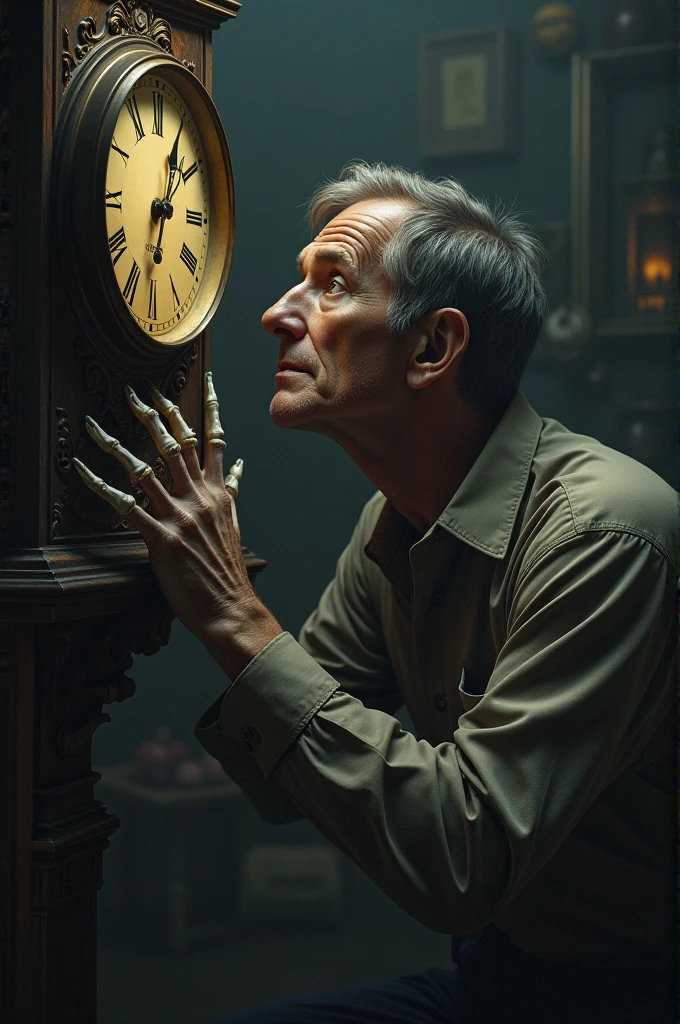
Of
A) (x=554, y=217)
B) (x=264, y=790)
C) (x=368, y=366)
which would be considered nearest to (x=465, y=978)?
(x=264, y=790)

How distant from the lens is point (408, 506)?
1720mm

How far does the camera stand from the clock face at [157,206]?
52.6 inches

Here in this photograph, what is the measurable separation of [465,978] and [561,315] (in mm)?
1244

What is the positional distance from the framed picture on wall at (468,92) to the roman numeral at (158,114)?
3.34ft

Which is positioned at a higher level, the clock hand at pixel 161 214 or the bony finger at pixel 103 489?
the clock hand at pixel 161 214

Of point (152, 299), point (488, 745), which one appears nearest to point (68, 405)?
point (152, 299)

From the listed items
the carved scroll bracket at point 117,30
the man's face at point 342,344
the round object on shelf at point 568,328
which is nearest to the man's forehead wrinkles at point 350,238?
the man's face at point 342,344

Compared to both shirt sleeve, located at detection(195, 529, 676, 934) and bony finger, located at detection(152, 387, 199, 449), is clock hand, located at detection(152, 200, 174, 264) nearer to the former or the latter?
bony finger, located at detection(152, 387, 199, 449)

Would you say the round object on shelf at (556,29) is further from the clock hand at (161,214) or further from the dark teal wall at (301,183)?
the clock hand at (161,214)

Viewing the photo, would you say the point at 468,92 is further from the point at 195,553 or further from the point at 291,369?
the point at 195,553

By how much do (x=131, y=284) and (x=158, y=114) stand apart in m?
0.23

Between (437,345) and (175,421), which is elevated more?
(437,345)

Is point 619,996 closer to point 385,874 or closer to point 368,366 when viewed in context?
point 385,874

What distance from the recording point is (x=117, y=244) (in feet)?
4.35
